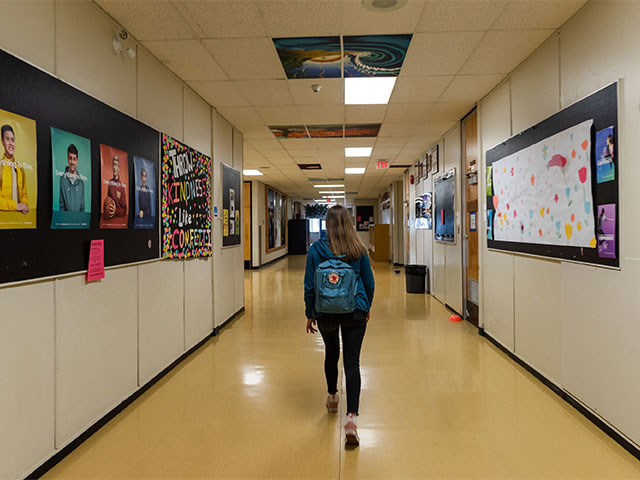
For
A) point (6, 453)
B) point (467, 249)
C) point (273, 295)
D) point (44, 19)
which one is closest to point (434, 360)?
point (467, 249)

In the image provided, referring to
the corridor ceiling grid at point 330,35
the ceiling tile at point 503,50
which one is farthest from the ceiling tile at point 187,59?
the ceiling tile at point 503,50

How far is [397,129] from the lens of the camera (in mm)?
6469

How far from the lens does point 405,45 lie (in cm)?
352

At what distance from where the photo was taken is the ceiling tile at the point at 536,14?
2.86 metres

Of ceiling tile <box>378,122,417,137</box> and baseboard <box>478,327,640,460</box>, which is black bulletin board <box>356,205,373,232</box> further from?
baseboard <box>478,327,640,460</box>

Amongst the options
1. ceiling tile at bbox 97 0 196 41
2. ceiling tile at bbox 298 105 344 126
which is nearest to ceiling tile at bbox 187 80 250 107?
ceiling tile at bbox 298 105 344 126

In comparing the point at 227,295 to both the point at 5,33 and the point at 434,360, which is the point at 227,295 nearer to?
the point at 434,360

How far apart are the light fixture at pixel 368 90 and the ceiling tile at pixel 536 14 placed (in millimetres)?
1387

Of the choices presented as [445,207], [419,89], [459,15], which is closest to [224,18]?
[459,15]

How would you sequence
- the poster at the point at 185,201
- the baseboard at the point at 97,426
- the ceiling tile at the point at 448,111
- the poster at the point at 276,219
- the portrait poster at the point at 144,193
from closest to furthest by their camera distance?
the baseboard at the point at 97,426
the portrait poster at the point at 144,193
the poster at the point at 185,201
the ceiling tile at the point at 448,111
the poster at the point at 276,219

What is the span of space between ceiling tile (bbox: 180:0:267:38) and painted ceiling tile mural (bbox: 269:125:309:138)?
299cm

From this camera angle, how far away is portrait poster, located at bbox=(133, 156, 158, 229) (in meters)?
3.17

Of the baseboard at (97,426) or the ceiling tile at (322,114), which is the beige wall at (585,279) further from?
the baseboard at (97,426)

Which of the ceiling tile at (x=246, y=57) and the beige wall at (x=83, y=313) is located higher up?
the ceiling tile at (x=246, y=57)
